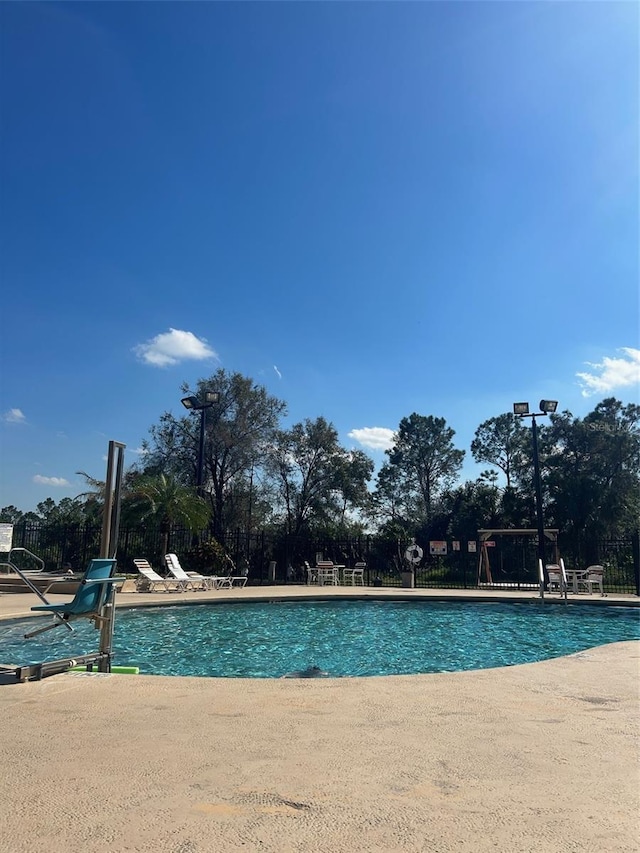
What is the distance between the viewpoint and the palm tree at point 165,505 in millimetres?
→ 18984

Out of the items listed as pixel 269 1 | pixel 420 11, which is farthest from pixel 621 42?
pixel 269 1

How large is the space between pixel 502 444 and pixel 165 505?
2608 cm

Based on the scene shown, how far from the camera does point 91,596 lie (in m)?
4.95

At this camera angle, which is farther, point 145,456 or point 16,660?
point 145,456

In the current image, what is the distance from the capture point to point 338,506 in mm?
32000

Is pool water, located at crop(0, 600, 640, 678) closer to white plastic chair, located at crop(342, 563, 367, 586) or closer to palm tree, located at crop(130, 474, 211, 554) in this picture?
white plastic chair, located at crop(342, 563, 367, 586)

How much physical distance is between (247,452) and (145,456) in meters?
5.17

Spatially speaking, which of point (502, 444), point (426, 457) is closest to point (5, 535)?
point (426, 457)

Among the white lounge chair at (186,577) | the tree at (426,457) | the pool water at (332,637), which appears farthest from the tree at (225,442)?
the pool water at (332,637)

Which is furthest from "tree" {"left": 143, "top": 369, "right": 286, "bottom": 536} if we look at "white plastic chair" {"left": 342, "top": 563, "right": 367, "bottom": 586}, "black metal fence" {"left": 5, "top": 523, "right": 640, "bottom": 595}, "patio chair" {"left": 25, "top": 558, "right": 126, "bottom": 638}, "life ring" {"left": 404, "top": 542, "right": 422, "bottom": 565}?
"patio chair" {"left": 25, "top": 558, "right": 126, "bottom": 638}

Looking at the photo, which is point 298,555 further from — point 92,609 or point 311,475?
point 92,609

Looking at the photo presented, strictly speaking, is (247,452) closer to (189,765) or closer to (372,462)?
(372,462)

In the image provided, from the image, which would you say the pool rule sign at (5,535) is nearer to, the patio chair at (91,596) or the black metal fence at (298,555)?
the patio chair at (91,596)

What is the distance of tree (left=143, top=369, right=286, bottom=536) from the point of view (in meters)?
27.9
